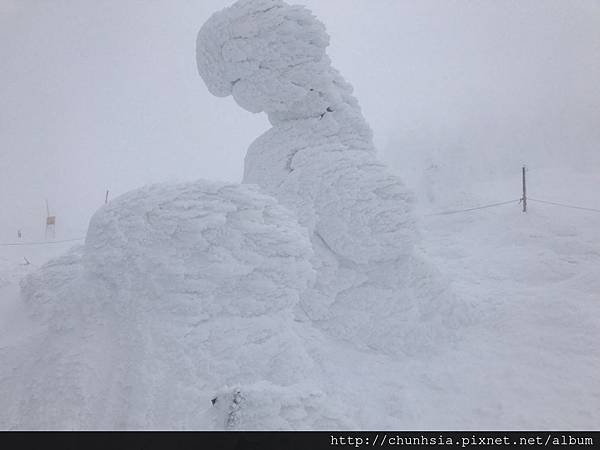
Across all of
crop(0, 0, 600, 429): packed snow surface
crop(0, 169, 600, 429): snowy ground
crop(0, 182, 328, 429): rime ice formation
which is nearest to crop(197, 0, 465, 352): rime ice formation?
crop(0, 0, 600, 429): packed snow surface

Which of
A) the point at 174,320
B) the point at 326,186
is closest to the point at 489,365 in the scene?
the point at 326,186

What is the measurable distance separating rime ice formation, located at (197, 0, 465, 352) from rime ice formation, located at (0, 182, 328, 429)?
0.82 m

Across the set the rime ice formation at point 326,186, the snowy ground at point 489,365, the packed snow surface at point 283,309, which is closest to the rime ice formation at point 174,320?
the packed snow surface at point 283,309

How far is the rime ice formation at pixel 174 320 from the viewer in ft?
6.15

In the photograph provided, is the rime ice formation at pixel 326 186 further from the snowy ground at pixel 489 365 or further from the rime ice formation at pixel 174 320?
the rime ice formation at pixel 174 320

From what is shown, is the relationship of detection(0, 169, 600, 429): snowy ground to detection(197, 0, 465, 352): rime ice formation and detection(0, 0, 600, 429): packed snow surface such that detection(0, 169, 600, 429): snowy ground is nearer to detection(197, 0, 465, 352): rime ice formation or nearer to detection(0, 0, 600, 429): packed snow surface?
detection(0, 0, 600, 429): packed snow surface

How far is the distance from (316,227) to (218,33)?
2477 millimetres

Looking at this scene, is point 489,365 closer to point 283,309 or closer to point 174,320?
point 283,309

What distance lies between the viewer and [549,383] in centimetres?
288

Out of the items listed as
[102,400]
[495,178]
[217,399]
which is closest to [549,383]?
[217,399]

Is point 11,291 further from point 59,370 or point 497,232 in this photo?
point 497,232

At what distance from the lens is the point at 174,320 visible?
229 cm

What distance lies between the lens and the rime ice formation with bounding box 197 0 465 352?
3568 mm

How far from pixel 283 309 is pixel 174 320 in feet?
2.67
